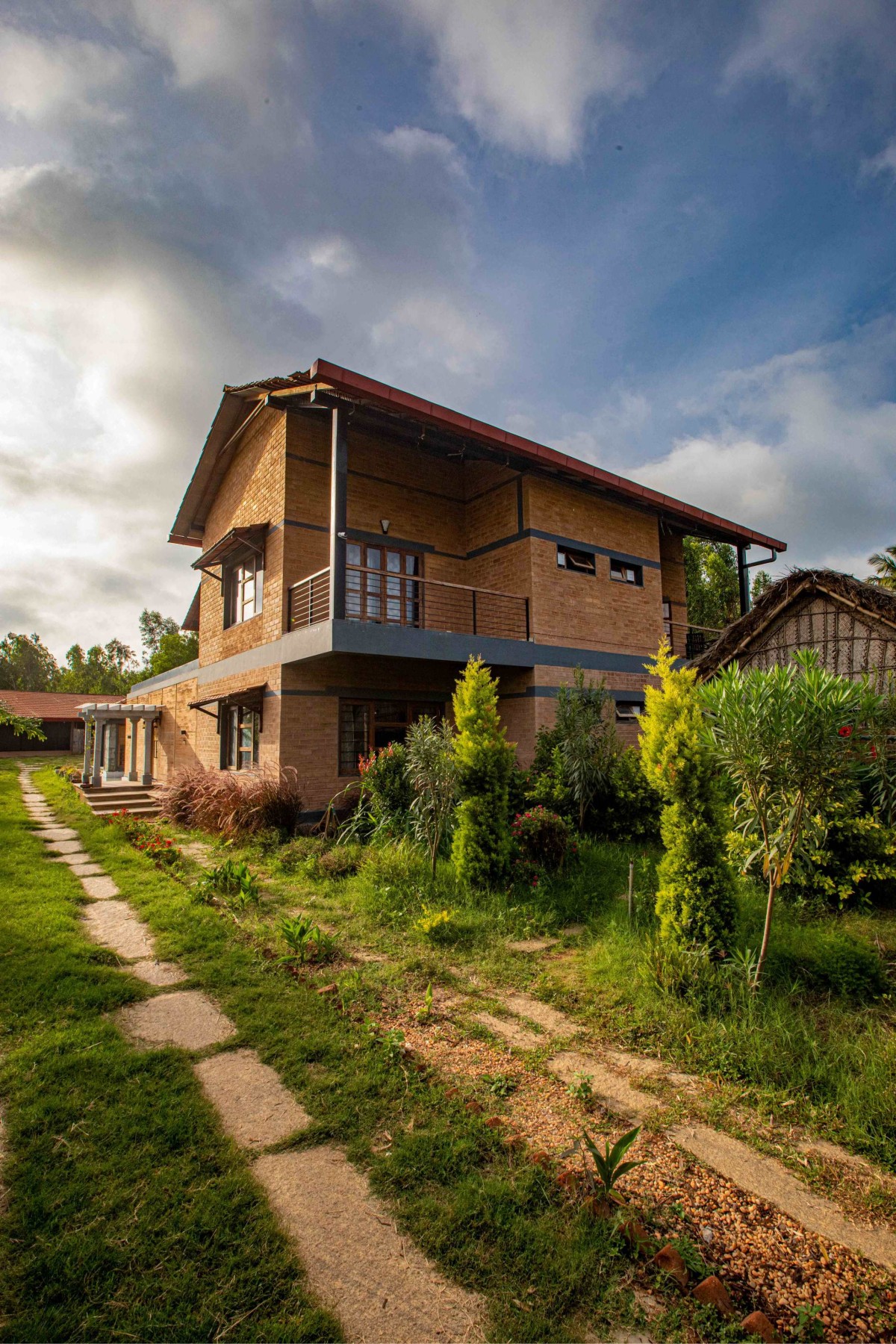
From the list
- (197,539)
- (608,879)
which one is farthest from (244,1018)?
(197,539)

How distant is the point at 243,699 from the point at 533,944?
29.8 feet

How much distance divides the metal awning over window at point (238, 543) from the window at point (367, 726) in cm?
409

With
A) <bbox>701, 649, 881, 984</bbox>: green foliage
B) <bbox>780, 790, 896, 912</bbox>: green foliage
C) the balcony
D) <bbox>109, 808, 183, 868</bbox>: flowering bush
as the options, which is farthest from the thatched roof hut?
<bbox>109, 808, 183, 868</bbox>: flowering bush

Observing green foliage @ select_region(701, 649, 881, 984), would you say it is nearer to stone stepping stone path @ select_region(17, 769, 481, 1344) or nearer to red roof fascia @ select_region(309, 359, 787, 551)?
stone stepping stone path @ select_region(17, 769, 481, 1344)

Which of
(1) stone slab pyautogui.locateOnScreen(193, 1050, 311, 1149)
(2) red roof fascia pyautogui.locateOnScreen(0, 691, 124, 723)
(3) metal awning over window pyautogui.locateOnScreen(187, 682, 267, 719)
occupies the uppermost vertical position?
(2) red roof fascia pyautogui.locateOnScreen(0, 691, 124, 723)

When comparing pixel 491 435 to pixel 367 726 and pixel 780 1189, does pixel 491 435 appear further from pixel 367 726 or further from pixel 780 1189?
pixel 780 1189

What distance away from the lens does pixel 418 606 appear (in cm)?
1388

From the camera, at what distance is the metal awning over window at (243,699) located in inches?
493

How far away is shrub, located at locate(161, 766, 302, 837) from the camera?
1055 centimetres

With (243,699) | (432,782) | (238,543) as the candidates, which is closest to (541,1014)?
(432,782)

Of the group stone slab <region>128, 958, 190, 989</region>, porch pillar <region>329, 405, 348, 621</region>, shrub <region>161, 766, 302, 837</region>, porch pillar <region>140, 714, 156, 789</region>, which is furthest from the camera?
porch pillar <region>140, 714, 156, 789</region>

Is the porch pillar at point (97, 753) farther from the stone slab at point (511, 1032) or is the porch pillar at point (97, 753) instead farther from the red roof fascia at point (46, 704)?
the red roof fascia at point (46, 704)

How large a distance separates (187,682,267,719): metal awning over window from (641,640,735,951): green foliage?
363 inches

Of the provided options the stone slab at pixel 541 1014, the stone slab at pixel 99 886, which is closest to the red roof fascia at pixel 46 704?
the stone slab at pixel 99 886
